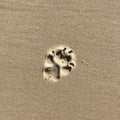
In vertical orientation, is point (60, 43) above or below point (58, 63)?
above

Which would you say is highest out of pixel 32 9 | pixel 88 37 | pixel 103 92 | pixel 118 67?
pixel 32 9

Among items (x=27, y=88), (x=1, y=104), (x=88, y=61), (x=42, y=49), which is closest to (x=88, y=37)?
(x=88, y=61)

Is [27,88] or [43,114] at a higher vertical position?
[27,88]

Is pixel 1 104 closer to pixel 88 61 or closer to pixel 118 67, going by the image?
pixel 88 61
